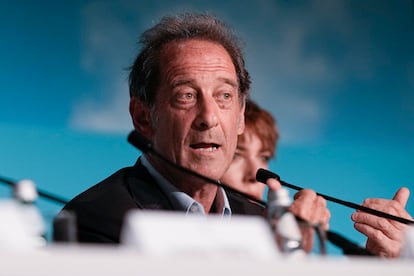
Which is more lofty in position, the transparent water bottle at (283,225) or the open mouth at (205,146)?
the open mouth at (205,146)

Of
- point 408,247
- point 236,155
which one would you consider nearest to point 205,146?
point 236,155

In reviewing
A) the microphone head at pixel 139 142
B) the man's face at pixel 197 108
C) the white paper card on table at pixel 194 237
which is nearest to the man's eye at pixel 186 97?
the man's face at pixel 197 108

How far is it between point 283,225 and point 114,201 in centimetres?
82

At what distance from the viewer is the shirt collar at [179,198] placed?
1.93 metres

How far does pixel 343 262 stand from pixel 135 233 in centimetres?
22

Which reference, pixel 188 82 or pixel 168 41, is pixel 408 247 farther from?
pixel 168 41

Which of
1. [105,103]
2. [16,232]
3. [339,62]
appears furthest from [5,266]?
[339,62]

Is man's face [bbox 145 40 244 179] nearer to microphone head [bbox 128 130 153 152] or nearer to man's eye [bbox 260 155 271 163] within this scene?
microphone head [bbox 128 130 153 152]

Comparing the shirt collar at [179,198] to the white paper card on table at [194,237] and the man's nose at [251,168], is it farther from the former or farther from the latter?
the white paper card on table at [194,237]

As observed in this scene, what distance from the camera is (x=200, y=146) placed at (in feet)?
6.49

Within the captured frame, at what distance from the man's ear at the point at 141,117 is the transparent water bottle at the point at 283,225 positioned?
105 centimetres

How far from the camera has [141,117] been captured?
2.17 meters

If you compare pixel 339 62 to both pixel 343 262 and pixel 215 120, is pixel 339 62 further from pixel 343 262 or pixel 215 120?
pixel 343 262

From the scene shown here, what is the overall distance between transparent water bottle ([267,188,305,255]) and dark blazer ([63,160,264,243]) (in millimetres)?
513
